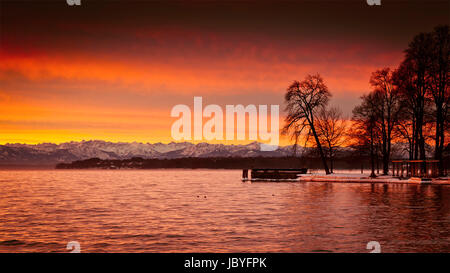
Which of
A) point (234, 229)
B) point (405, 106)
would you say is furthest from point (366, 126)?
point (234, 229)

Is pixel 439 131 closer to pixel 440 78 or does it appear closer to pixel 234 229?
pixel 440 78

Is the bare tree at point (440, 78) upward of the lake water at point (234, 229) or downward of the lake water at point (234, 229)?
upward

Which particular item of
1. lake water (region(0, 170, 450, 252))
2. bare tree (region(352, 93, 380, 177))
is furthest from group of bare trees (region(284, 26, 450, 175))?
lake water (region(0, 170, 450, 252))

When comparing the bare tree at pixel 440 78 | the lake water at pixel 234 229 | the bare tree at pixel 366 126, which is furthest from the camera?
the bare tree at pixel 366 126

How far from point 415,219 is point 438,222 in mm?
1376

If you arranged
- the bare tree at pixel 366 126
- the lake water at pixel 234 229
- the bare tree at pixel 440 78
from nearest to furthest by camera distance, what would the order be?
the lake water at pixel 234 229 → the bare tree at pixel 440 78 → the bare tree at pixel 366 126

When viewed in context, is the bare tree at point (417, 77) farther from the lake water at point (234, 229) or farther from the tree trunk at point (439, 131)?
the lake water at point (234, 229)

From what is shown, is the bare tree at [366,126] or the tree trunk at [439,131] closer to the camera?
the tree trunk at [439,131]

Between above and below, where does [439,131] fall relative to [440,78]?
below

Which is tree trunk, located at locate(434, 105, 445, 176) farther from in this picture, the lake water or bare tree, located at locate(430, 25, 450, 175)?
the lake water

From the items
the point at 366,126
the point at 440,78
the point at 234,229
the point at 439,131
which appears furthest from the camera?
the point at 366,126

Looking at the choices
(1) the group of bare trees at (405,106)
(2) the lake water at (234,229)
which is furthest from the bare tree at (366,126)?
(2) the lake water at (234,229)

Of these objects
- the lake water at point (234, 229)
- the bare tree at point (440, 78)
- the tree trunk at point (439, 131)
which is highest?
the bare tree at point (440, 78)
